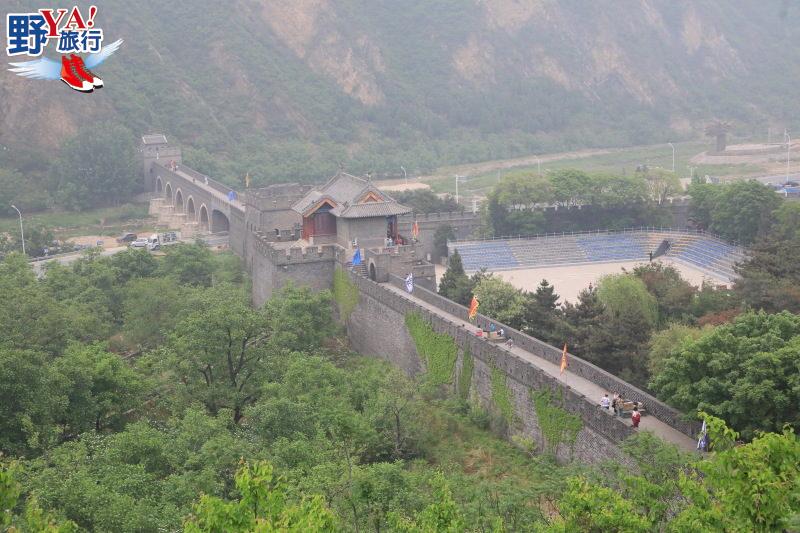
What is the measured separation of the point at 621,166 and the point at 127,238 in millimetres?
45249

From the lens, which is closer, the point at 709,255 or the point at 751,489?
the point at 751,489

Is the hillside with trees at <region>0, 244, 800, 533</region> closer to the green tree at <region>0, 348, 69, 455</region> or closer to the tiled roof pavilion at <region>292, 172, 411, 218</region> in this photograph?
the green tree at <region>0, 348, 69, 455</region>

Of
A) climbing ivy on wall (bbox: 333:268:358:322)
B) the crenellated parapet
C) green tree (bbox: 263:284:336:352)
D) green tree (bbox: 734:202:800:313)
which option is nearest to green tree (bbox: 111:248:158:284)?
the crenellated parapet

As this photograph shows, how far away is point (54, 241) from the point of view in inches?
2724

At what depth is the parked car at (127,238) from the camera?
234 ft

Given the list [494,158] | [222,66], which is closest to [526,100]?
[494,158]

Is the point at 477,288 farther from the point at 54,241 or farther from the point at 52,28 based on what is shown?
the point at 54,241

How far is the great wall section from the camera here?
85.7 feet

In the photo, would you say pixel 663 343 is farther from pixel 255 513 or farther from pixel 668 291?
pixel 255 513

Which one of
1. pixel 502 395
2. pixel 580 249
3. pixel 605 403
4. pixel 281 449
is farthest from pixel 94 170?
pixel 605 403

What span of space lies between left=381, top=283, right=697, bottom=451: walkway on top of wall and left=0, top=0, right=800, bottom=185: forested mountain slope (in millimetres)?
53532

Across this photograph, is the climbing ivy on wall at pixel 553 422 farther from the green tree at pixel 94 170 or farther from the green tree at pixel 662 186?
the green tree at pixel 94 170

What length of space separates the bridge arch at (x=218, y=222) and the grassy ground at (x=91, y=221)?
10.2m

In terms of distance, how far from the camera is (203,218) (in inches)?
2813
